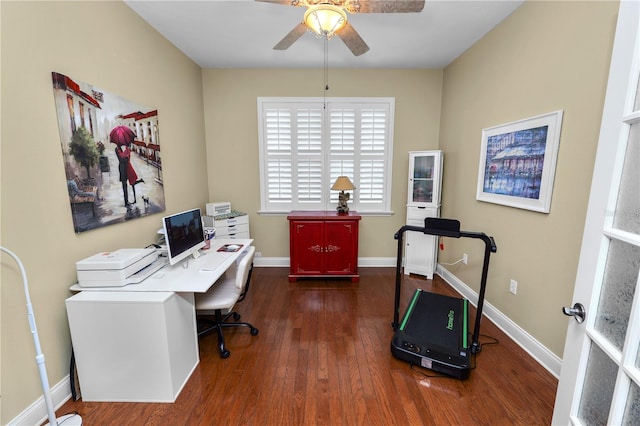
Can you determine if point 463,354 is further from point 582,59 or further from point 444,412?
point 582,59

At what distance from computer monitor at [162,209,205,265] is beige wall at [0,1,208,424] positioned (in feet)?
1.71

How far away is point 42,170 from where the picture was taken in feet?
5.22

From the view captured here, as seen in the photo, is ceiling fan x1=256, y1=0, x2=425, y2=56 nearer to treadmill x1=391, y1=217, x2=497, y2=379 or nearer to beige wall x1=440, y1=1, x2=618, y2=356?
beige wall x1=440, y1=1, x2=618, y2=356

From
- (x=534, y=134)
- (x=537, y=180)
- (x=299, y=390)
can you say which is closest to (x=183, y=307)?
(x=299, y=390)

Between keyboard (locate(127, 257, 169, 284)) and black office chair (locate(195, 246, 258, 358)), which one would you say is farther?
black office chair (locate(195, 246, 258, 358))

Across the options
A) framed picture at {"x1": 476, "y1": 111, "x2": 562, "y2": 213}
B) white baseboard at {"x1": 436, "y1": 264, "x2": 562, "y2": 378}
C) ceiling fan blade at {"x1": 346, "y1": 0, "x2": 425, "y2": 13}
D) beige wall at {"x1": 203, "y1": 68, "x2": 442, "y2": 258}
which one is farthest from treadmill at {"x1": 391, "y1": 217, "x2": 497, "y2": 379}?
beige wall at {"x1": 203, "y1": 68, "x2": 442, "y2": 258}

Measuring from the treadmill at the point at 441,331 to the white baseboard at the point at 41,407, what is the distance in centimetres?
231

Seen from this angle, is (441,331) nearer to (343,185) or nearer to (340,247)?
(340,247)

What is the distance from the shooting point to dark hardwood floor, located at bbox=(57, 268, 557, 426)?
1.66m

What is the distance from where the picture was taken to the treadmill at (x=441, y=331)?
1.99 meters

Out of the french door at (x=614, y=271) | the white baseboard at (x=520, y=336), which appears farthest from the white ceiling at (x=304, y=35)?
the white baseboard at (x=520, y=336)

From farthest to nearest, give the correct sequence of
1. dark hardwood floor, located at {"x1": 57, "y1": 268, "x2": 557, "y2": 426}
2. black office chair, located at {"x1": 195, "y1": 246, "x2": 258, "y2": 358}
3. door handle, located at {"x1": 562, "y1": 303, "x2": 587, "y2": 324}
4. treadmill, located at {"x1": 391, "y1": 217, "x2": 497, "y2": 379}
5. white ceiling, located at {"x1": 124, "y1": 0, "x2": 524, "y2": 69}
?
white ceiling, located at {"x1": 124, "y1": 0, "x2": 524, "y2": 69}, black office chair, located at {"x1": 195, "y1": 246, "x2": 258, "y2": 358}, treadmill, located at {"x1": 391, "y1": 217, "x2": 497, "y2": 379}, dark hardwood floor, located at {"x1": 57, "y1": 268, "x2": 557, "y2": 426}, door handle, located at {"x1": 562, "y1": 303, "x2": 587, "y2": 324}

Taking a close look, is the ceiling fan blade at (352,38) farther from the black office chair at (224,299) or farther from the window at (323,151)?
the black office chair at (224,299)

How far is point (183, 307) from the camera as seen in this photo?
1.90m
